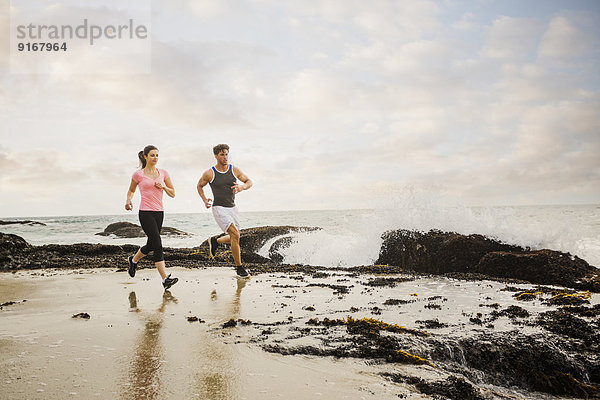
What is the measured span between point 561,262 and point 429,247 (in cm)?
254

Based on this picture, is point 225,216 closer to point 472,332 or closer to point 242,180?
point 242,180

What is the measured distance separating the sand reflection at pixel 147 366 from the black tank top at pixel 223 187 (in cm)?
331

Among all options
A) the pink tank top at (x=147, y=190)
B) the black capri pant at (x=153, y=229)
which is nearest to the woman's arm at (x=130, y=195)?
the pink tank top at (x=147, y=190)

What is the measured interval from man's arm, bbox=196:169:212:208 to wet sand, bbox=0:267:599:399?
4.94 feet

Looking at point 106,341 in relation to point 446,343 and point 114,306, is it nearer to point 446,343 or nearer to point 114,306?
point 114,306

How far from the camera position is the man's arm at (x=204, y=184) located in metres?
7.00

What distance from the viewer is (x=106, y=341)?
3242mm

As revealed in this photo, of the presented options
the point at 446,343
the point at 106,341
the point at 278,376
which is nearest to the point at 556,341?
the point at 446,343

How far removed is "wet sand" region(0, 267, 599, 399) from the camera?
7.71ft

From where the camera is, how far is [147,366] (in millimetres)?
2656

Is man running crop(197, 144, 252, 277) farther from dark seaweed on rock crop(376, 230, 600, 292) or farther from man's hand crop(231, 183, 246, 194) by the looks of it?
dark seaweed on rock crop(376, 230, 600, 292)

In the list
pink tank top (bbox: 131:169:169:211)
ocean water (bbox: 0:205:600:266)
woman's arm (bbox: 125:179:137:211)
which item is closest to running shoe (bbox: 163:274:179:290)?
pink tank top (bbox: 131:169:169:211)

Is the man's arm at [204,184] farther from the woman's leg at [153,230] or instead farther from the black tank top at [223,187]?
the woman's leg at [153,230]

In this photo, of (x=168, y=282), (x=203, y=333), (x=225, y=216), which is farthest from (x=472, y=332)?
(x=225, y=216)
